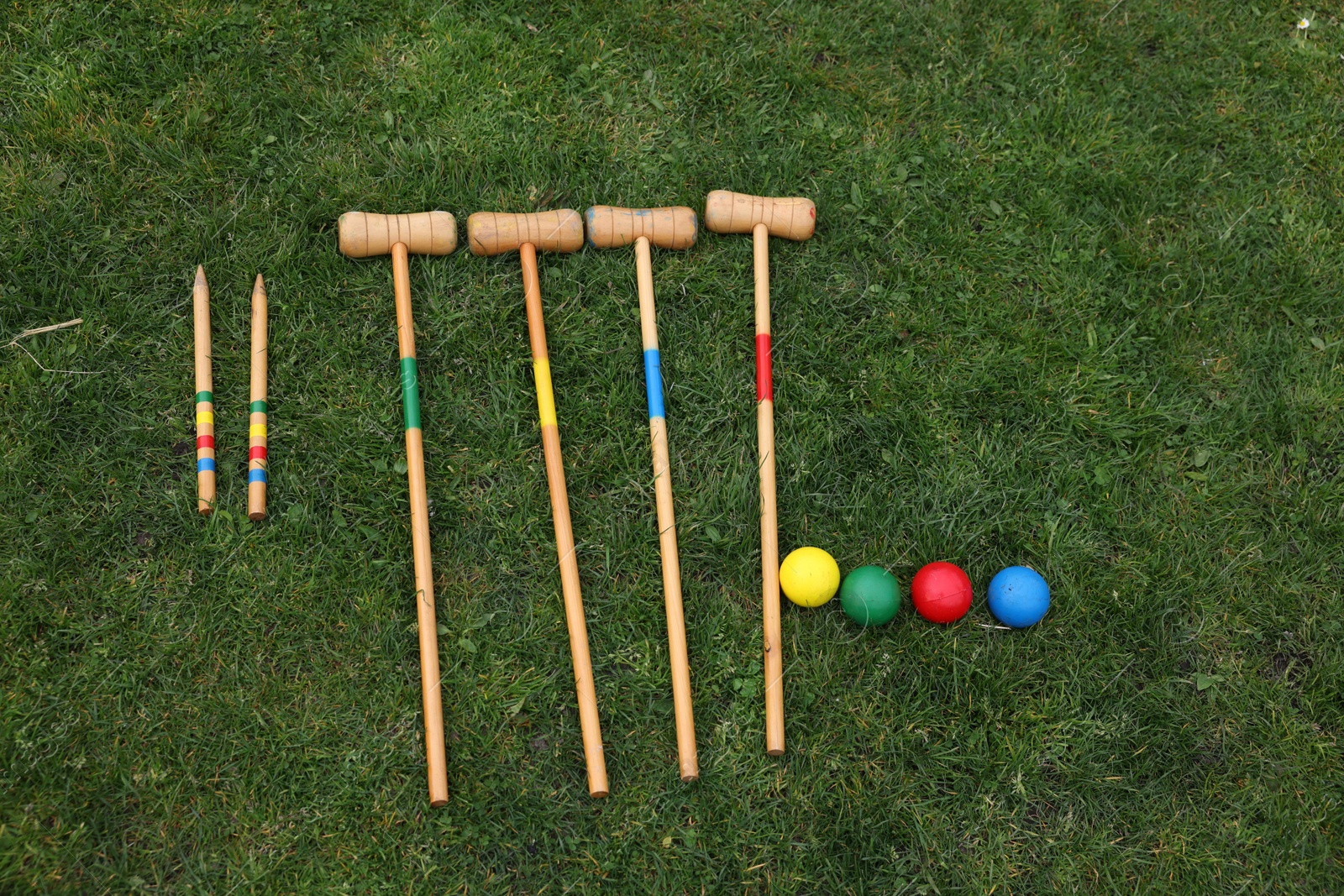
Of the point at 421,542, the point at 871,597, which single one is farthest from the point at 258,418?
the point at 871,597

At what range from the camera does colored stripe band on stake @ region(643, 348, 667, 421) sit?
325 cm

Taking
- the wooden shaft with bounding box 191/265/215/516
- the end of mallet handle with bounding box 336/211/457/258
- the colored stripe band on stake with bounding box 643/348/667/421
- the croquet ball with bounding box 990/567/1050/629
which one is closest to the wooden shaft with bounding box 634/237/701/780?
the colored stripe band on stake with bounding box 643/348/667/421

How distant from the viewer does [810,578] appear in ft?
9.96

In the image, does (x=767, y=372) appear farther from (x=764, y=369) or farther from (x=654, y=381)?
(x=654, y=381)

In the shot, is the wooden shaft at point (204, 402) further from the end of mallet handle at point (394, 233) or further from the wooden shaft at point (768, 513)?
the wooden shaft at point (768, 513)

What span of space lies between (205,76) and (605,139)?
151 centimetres

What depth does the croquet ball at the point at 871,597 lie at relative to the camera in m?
3.01

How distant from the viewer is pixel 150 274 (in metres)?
3.33

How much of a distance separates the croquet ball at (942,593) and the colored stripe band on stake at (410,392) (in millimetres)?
1719

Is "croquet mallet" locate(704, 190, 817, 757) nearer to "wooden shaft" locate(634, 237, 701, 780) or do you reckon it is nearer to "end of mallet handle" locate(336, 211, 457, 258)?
"wooden shaft" locate(634, 237, 701, 780)

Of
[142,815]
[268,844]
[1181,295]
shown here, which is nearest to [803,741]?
[268,844]

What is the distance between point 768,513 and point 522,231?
1323mm

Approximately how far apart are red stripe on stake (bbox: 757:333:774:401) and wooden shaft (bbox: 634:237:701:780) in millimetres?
344

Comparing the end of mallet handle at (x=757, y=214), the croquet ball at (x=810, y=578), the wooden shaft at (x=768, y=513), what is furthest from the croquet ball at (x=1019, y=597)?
the end of mallet handle at (x=757, y=214)
